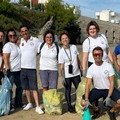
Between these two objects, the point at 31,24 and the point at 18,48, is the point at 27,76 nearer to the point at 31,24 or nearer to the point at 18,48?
the point at 18,48

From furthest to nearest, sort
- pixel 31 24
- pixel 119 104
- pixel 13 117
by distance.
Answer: pixel 31 24
pixel 13 117
pixel 119 104

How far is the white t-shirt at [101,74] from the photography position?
228 inches

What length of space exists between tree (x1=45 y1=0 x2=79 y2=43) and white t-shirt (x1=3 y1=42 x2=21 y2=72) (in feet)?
118

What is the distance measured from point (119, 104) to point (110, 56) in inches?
45.4

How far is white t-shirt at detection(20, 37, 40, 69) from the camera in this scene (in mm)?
6668

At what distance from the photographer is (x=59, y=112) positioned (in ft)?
21.4

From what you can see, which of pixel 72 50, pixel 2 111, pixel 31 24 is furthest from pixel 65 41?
pixel 31 24

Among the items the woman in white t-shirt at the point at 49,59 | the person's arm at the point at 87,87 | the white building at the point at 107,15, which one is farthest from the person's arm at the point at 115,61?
the white building at the point at 107,15

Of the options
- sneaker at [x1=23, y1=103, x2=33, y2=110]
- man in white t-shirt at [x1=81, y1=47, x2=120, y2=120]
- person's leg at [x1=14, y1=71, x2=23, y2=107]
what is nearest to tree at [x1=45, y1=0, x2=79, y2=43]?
person's leg at [x1=14, y1=71, x2=23, y2=107]

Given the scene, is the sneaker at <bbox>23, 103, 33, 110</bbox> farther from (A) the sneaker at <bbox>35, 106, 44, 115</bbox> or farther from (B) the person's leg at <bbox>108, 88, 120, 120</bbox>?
(B) the person's leg at <bbox>108, 88, 120, 120</bbox>

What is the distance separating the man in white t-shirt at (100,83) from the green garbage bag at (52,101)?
2.33 ft

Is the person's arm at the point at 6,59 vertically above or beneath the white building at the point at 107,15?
beneath

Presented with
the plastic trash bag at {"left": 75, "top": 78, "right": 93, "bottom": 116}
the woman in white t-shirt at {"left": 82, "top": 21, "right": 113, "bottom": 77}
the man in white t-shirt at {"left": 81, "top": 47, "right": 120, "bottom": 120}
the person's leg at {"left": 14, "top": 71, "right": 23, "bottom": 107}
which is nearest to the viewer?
the man in white t-shirt at {"left": 81, "top": 47, "right": 120, "bottom": 120}

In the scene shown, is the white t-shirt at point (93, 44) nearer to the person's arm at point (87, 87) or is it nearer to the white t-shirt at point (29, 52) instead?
the person's arm at point (87, 87)
